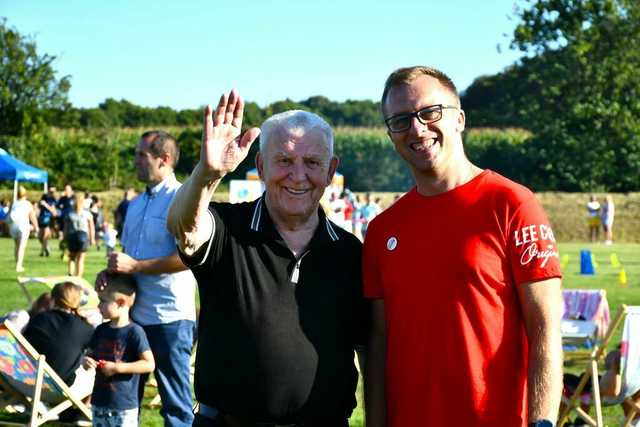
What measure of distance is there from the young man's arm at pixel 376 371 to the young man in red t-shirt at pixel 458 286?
2.2 inches

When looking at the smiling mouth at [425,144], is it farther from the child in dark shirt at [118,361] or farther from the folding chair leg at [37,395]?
the folding chair leg at [37,395]

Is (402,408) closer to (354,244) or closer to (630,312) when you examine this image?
(354,244)

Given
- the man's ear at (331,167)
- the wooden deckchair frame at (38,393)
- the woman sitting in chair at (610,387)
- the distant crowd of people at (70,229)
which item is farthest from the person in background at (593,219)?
the man's ear at (331,167)

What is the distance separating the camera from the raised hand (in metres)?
2.90

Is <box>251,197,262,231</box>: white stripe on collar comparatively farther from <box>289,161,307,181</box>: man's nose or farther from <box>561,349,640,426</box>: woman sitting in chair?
<box>561,349,640,426</box>: woman sitting in chair

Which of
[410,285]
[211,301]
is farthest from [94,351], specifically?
[410,285]

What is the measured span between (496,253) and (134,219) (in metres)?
3.50

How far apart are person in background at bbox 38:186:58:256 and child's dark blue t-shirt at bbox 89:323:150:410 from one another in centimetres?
1981

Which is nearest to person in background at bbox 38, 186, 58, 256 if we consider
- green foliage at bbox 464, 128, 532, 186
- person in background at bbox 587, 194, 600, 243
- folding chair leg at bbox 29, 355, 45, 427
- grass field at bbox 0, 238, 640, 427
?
grass field at bbox 0, 238, 640, 427

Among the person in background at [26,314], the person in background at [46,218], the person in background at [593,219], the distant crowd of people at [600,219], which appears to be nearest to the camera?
the person in background at [26,314]

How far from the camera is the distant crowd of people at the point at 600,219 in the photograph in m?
33.9

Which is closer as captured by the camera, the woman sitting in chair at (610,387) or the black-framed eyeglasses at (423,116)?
the black-framed eyeglasses at (423,116)

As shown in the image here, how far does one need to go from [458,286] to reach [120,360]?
329 cm

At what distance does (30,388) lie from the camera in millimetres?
6965
